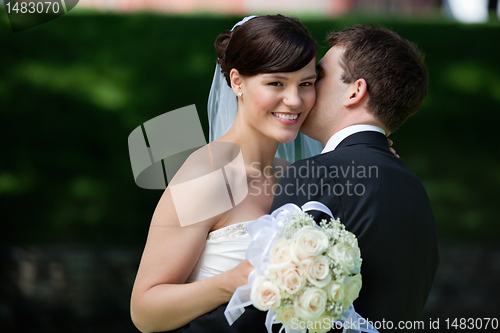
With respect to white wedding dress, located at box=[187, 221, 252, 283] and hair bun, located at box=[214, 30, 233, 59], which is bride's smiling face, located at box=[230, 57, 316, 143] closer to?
hair bun, located at box=[214, 30, 233, 59]

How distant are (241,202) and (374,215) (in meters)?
0.71

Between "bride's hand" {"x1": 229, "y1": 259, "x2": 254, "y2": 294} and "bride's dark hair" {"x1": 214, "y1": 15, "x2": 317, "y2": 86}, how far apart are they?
985mm

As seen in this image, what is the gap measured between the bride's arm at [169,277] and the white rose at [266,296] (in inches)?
16.6

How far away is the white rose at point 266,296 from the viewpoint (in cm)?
173

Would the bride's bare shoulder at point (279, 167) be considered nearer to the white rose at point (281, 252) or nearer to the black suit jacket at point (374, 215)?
the black suit jacket at point (374, 215)

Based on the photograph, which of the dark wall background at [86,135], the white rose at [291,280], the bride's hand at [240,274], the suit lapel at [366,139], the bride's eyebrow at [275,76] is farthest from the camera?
the dark wall background at [86,135]

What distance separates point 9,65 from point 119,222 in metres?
2.24

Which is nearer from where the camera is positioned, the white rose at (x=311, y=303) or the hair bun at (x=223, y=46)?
the white rose at (x=311, y=303)

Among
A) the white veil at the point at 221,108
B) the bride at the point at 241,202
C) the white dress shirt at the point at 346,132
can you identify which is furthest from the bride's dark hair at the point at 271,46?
the white veil at the point at 221,108

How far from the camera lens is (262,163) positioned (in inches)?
110

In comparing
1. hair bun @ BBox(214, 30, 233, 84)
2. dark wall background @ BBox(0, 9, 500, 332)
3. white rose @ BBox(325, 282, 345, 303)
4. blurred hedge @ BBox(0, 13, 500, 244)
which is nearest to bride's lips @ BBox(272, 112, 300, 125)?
hair bun @ BBox(214, 30, 233, 84)

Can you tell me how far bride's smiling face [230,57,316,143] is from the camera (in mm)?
2496

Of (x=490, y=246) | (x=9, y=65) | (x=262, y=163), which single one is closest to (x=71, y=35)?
(x=9, y=65)

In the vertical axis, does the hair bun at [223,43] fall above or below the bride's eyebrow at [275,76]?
above
